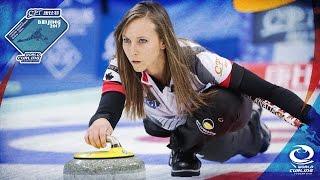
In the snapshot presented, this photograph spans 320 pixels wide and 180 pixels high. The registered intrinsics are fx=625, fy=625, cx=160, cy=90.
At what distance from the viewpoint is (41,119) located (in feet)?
6.99

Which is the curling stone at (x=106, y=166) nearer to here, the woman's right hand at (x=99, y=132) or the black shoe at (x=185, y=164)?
the woman's right hand at (x=99, y=132)

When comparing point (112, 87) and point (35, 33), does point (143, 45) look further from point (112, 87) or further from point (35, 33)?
point (35, 33)

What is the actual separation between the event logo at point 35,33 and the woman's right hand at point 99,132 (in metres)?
0.38

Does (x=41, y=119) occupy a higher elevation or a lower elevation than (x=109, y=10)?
lower

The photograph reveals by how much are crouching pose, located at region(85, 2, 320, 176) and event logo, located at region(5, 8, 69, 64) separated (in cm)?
22

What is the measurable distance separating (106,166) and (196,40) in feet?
2.73

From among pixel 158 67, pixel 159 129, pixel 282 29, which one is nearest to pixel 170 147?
pixel 159 129

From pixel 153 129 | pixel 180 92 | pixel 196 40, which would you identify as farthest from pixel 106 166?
pixel 196 40

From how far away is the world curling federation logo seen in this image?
2.10 m

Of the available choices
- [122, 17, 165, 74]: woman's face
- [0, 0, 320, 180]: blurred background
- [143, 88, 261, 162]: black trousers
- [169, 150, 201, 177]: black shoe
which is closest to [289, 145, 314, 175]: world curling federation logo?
[0, 0, 320, 180]: blurred background

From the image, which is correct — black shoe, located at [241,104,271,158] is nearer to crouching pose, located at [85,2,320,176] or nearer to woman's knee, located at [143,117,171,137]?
crouching pose, located at [85,2,320,176]

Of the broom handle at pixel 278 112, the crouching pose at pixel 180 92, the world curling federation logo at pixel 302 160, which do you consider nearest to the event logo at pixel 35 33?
the crouching pose at pixel 180 92

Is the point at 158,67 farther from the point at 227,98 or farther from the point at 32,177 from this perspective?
the point at 32,177

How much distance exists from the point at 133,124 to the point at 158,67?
0.23 metres
